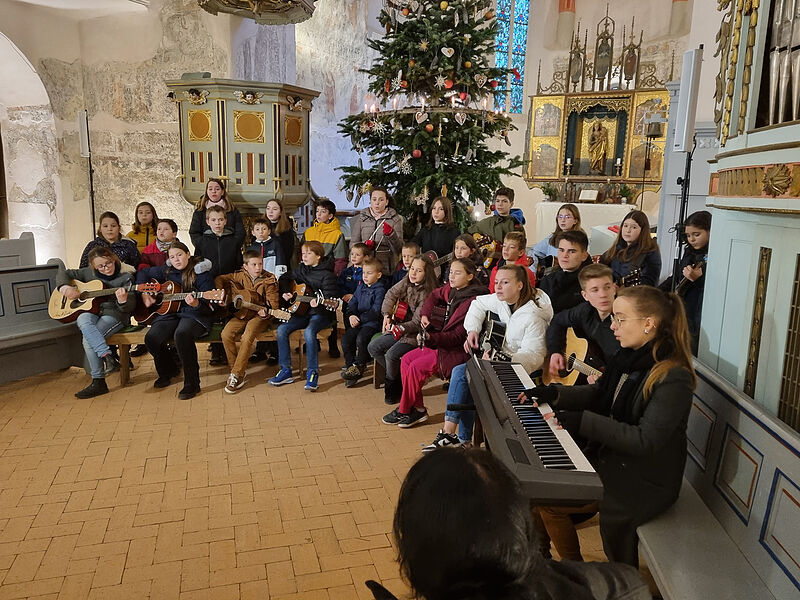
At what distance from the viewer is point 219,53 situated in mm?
9281

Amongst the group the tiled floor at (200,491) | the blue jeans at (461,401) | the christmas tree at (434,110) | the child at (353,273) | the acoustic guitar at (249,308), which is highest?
the christmas tree at (434,110)

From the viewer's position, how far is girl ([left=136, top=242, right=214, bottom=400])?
5395 mm

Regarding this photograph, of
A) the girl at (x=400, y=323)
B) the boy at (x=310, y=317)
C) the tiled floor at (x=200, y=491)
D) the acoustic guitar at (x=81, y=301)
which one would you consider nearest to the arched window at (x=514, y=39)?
the boy at (x=310, y=317)

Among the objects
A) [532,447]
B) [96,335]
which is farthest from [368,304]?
[532,447]

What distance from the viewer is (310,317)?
5.83m

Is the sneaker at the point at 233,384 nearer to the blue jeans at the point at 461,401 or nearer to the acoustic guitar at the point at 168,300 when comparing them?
the acoustic guitar at the point at 168,300

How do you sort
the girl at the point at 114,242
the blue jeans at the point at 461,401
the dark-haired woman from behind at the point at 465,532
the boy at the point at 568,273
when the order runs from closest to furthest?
the dark-haired woman from behind at the point at 465,532 → the blue jeans at the point at 461,401 → the boy at the point at 568,273 → the girl at the point at 114,242

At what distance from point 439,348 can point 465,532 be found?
12.7 feet

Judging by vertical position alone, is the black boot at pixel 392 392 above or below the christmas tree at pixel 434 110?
below

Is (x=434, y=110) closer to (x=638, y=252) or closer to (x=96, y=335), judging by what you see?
(x=638, y=252)

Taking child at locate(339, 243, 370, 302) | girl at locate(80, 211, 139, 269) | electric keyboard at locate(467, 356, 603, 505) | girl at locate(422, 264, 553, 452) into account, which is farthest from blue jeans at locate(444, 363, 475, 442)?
girl at locate(80, 211, 139, 269)

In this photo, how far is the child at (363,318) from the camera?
5777mm

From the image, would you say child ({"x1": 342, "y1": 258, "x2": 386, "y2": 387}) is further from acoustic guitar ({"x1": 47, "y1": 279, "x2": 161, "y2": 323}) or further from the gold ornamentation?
the gold ornamentation

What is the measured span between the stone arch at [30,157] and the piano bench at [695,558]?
33.3 feet
